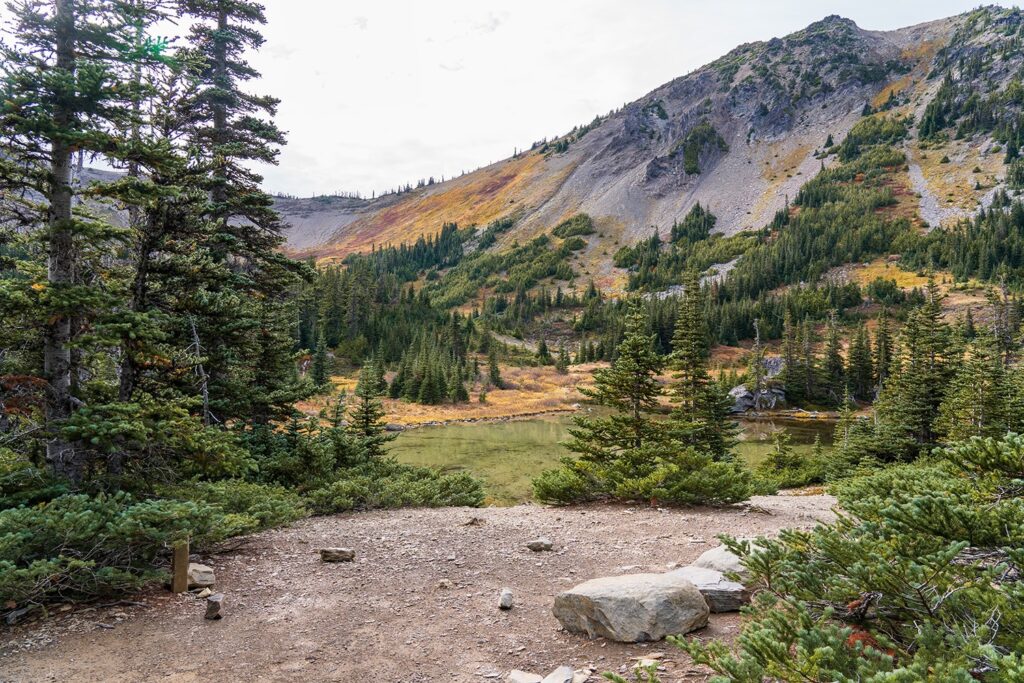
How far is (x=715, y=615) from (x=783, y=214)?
161718mm

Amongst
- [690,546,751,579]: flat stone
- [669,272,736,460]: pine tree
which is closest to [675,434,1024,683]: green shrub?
[690,546,751,579]: flat stone

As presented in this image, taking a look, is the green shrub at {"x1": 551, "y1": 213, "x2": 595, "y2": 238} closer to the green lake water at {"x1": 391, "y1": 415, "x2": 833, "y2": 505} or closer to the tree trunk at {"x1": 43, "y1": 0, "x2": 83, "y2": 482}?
the green lake water at {"x1": 391, "y1": 415, "x2": 833, "y2": 505}

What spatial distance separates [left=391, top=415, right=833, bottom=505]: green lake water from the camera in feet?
84.4

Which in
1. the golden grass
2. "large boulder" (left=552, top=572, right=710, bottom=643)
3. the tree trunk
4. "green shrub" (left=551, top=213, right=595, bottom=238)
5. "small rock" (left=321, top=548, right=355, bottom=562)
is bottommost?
the golden grass

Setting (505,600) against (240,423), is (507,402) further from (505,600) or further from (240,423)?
(505,600)

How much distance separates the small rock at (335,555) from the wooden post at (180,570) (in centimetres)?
201

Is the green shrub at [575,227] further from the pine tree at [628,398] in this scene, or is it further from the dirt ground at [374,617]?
the dirt ground at [374,617]

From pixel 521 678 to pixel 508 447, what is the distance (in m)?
31.7

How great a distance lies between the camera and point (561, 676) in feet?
15.6

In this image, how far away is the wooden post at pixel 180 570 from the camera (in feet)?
23.2

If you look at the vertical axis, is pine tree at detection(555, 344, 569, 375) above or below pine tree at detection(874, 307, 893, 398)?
below

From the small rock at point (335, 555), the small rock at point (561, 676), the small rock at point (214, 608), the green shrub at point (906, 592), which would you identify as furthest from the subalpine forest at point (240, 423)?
the small rock at point (561, 676)

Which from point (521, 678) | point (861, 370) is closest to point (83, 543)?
point (521, 678)

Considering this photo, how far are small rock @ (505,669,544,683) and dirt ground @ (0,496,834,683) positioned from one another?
24 centimetres
